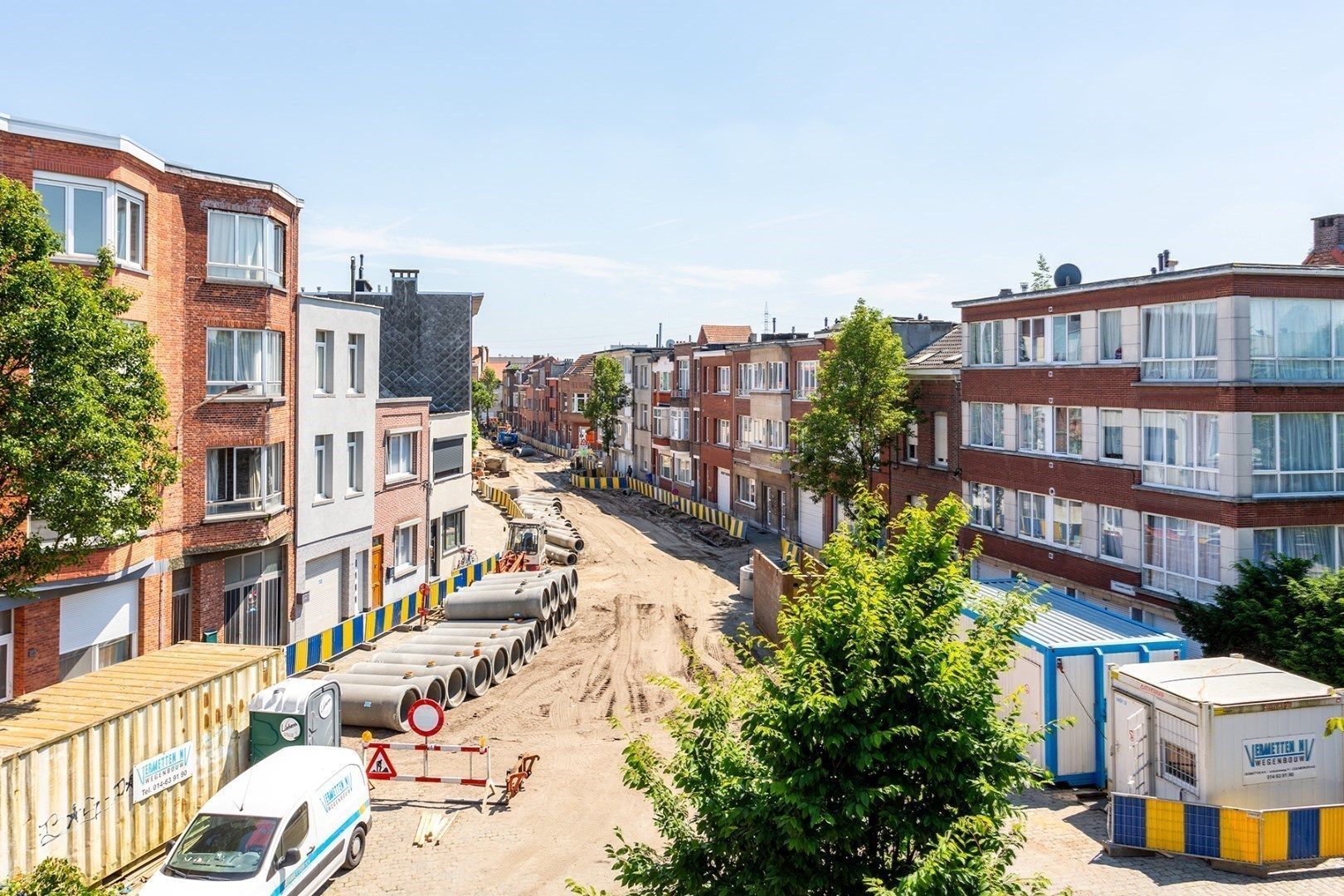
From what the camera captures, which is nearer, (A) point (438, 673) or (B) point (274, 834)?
(B) point (274, 834)

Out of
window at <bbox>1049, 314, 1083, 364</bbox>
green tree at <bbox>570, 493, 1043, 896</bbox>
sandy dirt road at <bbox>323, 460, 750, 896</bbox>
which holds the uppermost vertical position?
window at <bbox>1049, 314, 1083, 364</bbox>

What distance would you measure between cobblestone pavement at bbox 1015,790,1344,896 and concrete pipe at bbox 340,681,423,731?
12.8 metres

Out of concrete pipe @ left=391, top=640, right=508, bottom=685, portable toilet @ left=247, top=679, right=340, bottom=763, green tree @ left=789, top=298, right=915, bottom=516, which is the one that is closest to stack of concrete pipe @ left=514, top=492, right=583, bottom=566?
green tree @ left=789, top=298, right=915, bottom=516

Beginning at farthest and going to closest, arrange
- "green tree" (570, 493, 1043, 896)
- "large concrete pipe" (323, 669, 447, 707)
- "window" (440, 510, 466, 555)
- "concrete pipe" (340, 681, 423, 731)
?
"window" (440, 510, 466, 555)
"large concrete pipe" (323, 669, 447, 707)
"concrete pipe" (340, 681, 423, 731)
"green tree" (570, 493, 1043, 896)

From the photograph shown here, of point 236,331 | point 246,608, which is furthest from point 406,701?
point 236,331

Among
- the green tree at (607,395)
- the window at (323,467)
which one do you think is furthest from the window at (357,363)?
the green tree at (607,395)

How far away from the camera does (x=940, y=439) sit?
114 feet

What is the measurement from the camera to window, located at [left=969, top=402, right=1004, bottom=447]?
30.9 m

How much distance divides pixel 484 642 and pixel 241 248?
12.1m

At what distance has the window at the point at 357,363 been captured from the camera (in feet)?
96.4

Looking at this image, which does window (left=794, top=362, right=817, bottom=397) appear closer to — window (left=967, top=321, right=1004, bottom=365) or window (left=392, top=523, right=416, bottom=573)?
window (left=967, top=321, right=1004, bottom=365)

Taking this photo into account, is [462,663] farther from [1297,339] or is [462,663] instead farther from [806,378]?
[806,378]

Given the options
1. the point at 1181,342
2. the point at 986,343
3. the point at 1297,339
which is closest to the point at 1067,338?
the point at 986,343

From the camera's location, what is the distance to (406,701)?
811 inches
